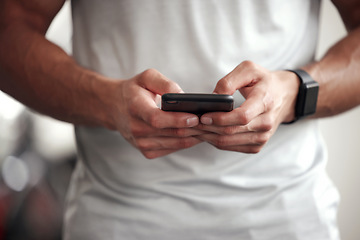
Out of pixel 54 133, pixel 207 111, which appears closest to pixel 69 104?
pixel 207 111

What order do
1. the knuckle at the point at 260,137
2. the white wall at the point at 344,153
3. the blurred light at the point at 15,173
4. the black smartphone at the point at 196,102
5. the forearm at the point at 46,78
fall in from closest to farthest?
the black smartphone at the point at 196,102 < the knuckle at the point at 260,137 < the forearm at the point at 46,78 < the white wall at the point at 344,153 < the blurred light at the point at 15,173

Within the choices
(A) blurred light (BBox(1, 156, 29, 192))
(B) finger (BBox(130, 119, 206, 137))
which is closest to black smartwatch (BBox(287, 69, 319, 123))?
(B) finger (BBox(130, 119, 206, 137))

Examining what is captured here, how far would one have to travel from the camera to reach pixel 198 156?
0.74 m

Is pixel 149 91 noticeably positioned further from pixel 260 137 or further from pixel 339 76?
pixel 339 76

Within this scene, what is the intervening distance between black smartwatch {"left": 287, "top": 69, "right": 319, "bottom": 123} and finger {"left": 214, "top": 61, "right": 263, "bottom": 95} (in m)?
0.14

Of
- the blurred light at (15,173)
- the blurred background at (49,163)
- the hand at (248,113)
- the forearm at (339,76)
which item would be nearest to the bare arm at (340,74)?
the forearm at (339,76)

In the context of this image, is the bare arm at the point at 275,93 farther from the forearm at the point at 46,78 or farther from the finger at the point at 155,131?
the forearm at the point at 46,78

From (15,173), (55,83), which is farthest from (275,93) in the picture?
(15,173)

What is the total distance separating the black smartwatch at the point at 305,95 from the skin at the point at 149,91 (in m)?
0.01

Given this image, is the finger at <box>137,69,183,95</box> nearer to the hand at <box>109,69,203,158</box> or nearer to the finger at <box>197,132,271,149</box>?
the hand at <box>109,69,203,158</box>

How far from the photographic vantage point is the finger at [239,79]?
0.58 meters

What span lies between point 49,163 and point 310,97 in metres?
1.91

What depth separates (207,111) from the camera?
1.79 ft

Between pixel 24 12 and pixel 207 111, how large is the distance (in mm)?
514
